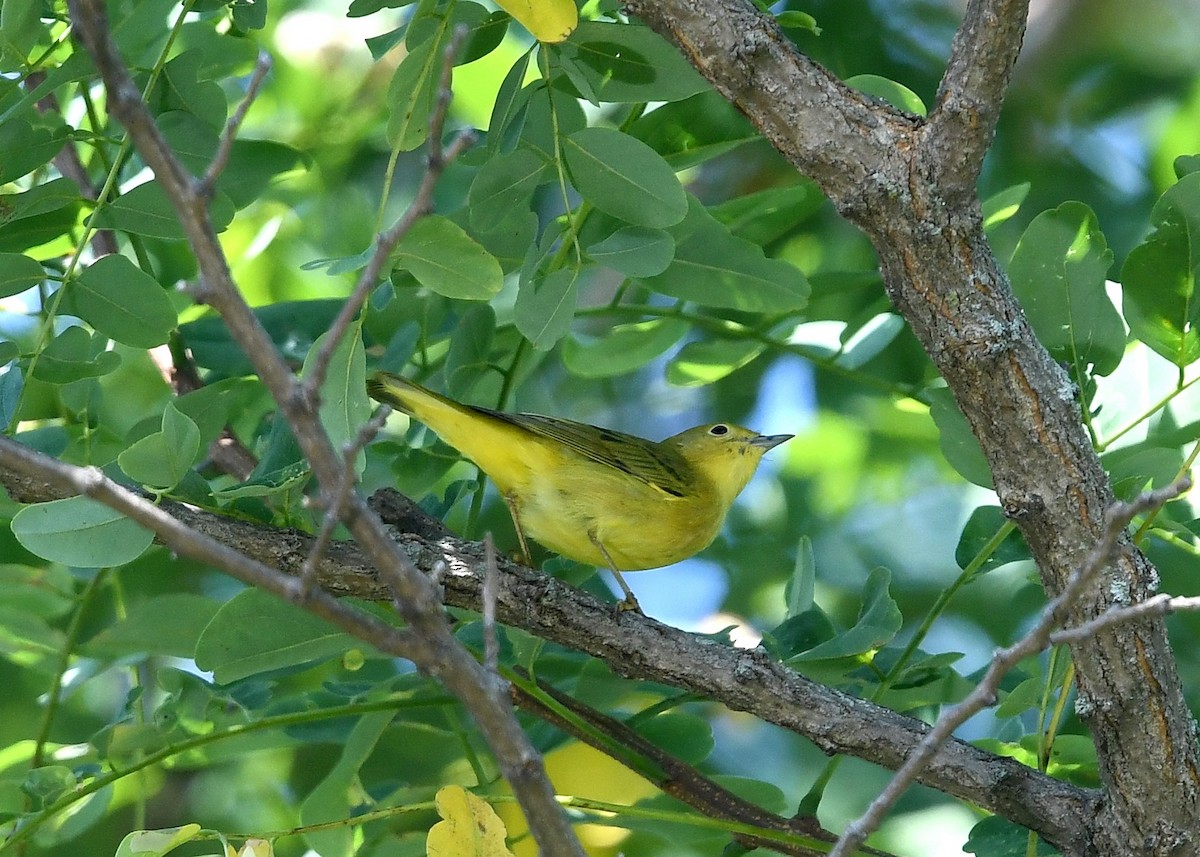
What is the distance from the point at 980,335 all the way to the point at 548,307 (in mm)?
752

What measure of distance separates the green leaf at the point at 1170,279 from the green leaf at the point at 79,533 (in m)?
1.80

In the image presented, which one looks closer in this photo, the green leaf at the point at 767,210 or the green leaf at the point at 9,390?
the green leaf at the point at 9,390

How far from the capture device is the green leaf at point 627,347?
327 centimetres

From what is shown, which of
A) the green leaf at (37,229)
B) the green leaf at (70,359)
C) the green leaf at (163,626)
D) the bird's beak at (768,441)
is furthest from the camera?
the bird's beak at (768,441)

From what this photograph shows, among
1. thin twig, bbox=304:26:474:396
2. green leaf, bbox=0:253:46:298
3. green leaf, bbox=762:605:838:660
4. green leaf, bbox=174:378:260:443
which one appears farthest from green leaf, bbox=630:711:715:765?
thin twig, bbox=304:26:474:396

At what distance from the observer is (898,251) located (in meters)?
2.13

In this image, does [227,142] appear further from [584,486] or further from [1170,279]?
[584,486]

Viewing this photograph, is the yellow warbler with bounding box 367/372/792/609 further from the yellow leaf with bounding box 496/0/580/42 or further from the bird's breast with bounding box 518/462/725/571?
the yellow leaf with bounding box 496/0/580/42

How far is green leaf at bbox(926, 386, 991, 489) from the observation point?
248 centimetres

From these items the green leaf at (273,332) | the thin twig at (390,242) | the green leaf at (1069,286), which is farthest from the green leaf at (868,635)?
the thin twig at (390,242)

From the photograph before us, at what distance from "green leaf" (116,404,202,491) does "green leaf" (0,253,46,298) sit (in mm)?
538

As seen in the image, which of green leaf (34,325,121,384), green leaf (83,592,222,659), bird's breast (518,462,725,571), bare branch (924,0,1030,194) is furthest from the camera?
bird's breast (518,462,725,571)

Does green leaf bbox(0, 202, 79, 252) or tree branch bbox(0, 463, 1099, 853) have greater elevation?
green leaf bbox(0, 202, 79, 252)

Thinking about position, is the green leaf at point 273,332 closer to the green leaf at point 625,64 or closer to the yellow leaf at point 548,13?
the green leaf at point 625,64
